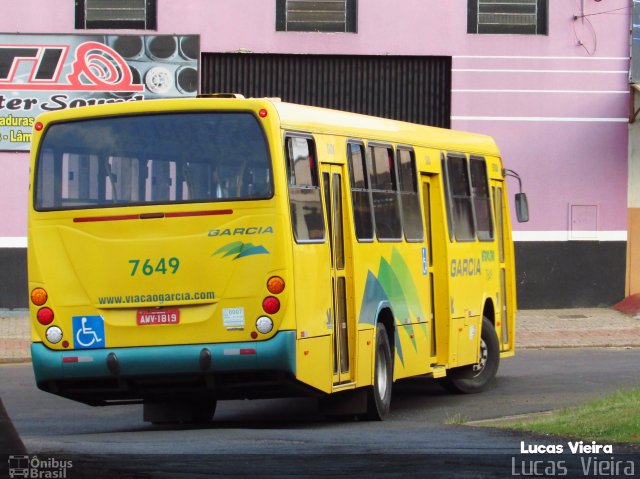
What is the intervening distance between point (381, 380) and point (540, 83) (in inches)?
542

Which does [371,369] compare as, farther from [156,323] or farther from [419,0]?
[419,0]

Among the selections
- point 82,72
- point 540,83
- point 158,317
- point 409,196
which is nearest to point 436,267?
point 409,196

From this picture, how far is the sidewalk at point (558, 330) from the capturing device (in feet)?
74.0

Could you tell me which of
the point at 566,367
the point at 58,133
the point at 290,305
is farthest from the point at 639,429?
the point at 566,367

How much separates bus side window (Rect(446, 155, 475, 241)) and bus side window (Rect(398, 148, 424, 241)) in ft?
3.02

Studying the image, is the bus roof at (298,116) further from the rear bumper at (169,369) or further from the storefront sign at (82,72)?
the storefront sign at (82,72)

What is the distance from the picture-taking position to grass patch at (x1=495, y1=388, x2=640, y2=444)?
10758 mm

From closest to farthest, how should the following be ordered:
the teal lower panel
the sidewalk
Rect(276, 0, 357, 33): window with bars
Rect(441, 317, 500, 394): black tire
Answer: the teal lower panel
Rect(441, 317, 500, 394): black tire
the sidewalk
Rect(276, 0, 357, 33): window with bars

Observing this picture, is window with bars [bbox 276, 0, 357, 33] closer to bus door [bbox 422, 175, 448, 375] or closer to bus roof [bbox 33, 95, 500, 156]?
bus roof [bbox 33, 95, 500, 156]

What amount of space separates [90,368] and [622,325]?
14.5 m

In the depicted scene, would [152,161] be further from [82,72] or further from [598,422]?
[82,72]

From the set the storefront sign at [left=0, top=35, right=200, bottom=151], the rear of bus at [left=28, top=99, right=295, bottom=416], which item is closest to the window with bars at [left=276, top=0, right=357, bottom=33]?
the storefront sign at [left=0, top=35, right=200, bottom=151]

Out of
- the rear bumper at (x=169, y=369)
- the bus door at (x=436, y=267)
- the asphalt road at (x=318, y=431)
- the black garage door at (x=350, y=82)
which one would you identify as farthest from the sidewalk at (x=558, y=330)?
the rear bumper at (x=169, y=369)

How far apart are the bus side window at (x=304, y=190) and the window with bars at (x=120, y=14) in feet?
46.4
